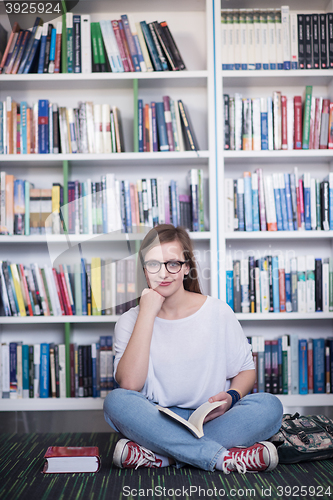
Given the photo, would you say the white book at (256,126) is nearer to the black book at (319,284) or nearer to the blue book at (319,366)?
the black book at (319,284)

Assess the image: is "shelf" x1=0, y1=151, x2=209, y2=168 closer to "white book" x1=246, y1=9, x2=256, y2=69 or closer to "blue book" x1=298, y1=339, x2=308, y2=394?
"white book" x1=246, y1=9, x2=256, y2=69

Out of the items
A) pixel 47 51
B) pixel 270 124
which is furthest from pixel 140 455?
pixel 47 51

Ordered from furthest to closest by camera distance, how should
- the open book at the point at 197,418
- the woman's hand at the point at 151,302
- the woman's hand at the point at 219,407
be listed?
the woman's hand at the point at 151,302 → the woman's hand at the point at 219,407 → the open book at the point at 197,418

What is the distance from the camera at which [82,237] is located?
2.11 metres

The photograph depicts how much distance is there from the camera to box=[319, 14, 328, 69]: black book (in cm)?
211

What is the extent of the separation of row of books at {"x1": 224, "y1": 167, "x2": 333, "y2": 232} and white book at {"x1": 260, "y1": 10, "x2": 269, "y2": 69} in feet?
1.74

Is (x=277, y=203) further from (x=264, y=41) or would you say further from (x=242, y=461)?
(x=242, y=461)

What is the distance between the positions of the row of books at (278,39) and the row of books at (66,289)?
1148mm

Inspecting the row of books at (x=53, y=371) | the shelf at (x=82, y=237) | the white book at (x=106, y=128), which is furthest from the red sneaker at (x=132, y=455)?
the white book at (x=106, y=128)

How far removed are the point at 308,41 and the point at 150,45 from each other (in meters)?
0.76

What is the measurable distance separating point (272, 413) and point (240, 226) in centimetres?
100

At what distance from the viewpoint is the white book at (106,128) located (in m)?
2.12

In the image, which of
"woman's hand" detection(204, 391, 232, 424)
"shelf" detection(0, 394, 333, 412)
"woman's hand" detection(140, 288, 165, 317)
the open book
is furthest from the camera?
"shelf" detection(0, 394, 333, 412)

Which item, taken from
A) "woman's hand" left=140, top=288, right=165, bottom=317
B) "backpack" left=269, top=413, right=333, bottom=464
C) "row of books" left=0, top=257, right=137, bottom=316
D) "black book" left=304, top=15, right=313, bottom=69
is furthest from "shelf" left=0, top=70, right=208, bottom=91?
"backpack" left=269, top=413, right=333, bottom=464
